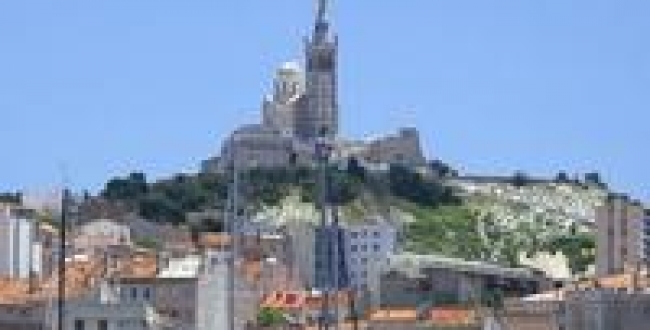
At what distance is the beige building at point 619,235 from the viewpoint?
428ft

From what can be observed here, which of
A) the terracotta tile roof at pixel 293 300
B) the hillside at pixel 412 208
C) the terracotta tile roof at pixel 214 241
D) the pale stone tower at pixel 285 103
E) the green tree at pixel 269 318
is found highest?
the pale stone tower at pixel 285 103

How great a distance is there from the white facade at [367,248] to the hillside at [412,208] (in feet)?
22.7

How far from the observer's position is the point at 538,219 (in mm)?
191375

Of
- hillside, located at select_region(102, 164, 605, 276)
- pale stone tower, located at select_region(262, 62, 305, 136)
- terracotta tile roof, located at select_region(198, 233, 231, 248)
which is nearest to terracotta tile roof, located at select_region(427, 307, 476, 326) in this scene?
terracotta tile roof, located at select_region(198, 233, 231, 248)

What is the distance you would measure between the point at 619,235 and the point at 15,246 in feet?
89.0

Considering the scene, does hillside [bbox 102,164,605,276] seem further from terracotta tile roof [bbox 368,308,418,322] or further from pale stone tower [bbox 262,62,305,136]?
terracotta tile roof [bbox 368,308,418,322]

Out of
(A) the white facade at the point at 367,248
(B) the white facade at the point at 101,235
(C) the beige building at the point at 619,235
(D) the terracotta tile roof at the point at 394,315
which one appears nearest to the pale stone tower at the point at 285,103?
(A) the white facade at the point at 367,248

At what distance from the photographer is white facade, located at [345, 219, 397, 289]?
13938 cm

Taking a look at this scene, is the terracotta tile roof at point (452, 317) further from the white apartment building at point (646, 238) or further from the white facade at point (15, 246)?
the white apartment building at point (646, 238)

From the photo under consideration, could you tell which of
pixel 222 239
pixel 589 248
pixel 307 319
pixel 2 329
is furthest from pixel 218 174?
pixel 2 329

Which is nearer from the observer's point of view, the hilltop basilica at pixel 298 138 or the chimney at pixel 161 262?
the chimney at pixel 161 262

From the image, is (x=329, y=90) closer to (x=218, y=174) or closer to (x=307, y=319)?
(x=218, y=174)

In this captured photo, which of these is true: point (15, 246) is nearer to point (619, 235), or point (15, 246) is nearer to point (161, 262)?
point (161, 262)

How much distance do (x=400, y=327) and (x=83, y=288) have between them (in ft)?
37.1
